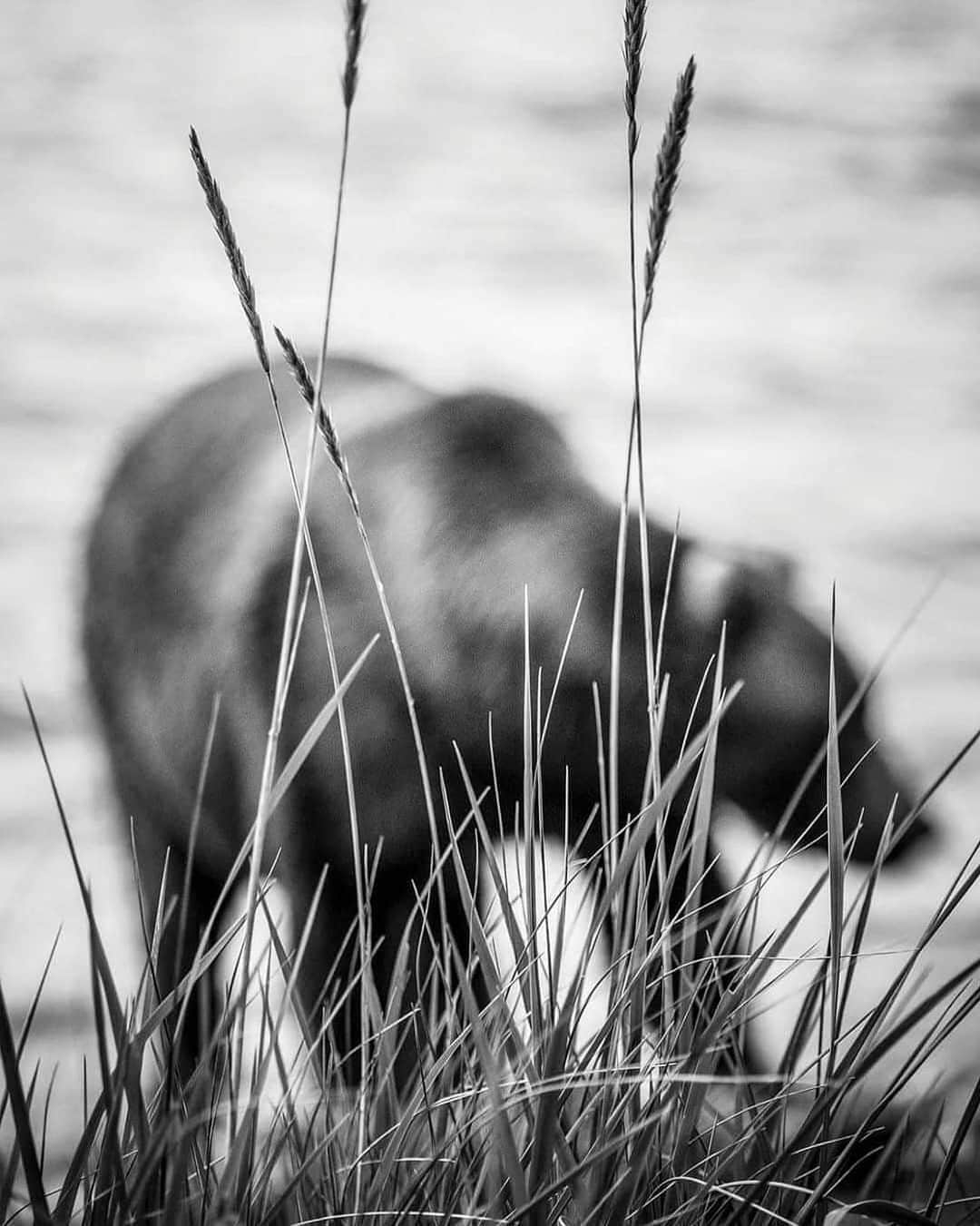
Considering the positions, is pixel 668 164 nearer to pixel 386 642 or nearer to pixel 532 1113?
pixel 532 1113

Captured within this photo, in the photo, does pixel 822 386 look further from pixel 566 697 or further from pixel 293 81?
pixel 566 697

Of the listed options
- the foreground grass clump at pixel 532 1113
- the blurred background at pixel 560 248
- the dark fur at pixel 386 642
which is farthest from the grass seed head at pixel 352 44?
the blurred background at pixel 560 248

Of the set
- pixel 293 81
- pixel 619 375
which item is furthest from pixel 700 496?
pixel 293 81

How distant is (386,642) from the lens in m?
1.09

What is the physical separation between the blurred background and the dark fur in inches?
30.9

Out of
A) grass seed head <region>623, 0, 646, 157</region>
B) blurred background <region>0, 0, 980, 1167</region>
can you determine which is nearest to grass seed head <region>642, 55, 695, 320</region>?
grass seed head <region>623, 0, 646, 157</region>

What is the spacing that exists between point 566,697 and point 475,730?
85 mm

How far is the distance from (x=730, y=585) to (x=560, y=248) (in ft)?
5.51

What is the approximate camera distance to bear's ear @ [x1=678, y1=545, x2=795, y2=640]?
106cm

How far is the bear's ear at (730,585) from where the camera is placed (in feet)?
3.49

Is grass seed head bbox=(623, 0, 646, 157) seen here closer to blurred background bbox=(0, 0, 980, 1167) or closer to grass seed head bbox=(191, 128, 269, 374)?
grass seed head bbox=(191, 128, 269, 374)

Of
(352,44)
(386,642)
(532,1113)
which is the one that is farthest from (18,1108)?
(386,642)

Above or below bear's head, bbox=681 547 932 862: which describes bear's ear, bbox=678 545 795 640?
above

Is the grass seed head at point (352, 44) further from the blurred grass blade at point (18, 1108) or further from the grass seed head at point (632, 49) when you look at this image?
the blurred grass blade at point (18, 1108)
